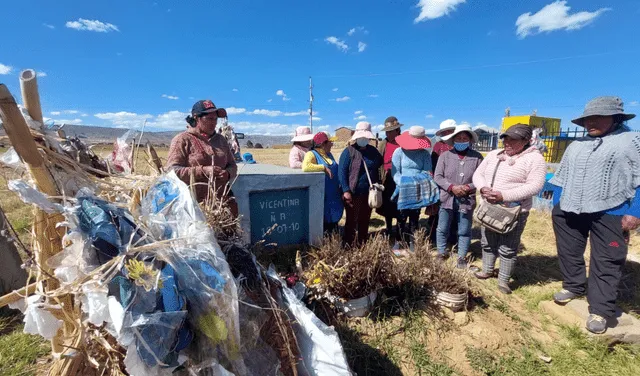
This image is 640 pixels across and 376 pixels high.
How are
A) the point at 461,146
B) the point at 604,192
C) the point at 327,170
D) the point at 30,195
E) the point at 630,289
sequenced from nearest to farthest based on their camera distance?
the point at 30,195 < the point at 604,192 < the point at 630,289 < the point at 461,146 < the point at 327,170

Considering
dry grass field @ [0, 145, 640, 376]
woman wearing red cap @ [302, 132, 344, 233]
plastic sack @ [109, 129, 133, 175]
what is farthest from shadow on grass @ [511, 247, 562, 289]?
plastic sack @ [109, 129, 133, 175]

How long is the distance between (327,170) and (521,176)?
82.9 inches

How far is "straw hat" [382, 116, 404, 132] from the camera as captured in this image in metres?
4.43

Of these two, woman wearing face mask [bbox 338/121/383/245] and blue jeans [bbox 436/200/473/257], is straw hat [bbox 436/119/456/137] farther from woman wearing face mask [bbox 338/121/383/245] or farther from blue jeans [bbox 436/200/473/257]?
blue jeans [bbox 436/200/473/257]

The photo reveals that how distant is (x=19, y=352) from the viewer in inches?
88.6

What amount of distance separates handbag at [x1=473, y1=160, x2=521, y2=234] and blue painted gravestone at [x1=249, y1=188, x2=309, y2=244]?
205 cm

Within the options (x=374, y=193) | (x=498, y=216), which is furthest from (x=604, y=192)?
(x=374, y=193)

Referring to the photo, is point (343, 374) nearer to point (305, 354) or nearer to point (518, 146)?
point (305, 354)

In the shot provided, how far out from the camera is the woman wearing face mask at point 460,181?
3.54m

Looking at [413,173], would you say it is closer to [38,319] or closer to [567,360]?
[567,360]

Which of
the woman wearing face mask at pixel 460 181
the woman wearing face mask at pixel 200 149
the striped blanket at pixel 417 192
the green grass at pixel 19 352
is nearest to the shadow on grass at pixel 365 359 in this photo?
the woman wearing face mask at pixel 460 181

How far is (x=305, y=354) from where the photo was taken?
5.18 ft

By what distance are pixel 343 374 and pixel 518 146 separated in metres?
2.59

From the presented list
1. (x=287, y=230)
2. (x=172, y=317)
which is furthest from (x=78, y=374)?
(x=287, y=230)
